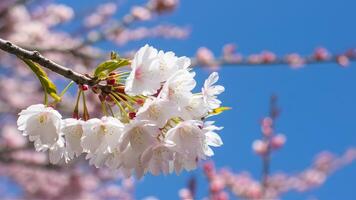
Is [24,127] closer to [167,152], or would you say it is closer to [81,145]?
[81,145]

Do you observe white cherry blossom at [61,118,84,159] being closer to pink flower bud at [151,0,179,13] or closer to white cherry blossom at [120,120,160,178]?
white cherry blossom at [120,120,160,178]

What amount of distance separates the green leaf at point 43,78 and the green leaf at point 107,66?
0.11 meters

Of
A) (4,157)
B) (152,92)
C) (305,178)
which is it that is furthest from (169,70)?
(305,178)

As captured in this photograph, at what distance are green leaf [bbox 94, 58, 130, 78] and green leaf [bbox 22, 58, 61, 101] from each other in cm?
11

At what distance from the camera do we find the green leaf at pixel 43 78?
1082 mm

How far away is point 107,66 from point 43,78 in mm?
147

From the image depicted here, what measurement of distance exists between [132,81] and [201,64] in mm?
4678

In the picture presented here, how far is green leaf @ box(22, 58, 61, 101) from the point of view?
1.08 meters

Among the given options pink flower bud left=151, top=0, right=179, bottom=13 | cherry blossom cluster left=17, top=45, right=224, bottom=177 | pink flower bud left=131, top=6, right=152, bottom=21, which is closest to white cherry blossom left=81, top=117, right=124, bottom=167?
cherry blossom cluster left=17, top=45, right=224, bottom=177

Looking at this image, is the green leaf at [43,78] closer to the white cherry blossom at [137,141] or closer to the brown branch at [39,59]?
the brown branch at [39,59]

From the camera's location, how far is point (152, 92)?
Result: 1131mm

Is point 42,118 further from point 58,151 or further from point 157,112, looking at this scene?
point 157,112

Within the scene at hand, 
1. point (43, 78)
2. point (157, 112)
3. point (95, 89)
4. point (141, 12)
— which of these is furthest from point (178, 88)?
point (141, 12)

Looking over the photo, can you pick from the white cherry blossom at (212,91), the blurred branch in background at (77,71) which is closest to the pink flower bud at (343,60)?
the blurred branch in background at (77,71)
